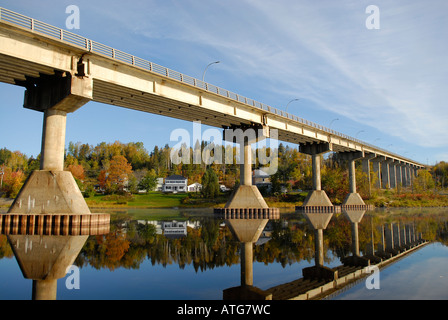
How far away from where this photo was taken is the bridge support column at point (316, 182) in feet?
183

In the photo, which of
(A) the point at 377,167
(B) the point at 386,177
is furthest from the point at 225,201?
(B) the point at 386,177

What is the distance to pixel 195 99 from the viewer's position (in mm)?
33531

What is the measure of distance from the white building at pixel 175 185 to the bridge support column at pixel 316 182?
2143 inches

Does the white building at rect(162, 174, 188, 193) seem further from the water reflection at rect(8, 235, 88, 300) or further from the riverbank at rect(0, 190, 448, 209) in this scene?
the water reflection at rect(8, 235, 88, 300)

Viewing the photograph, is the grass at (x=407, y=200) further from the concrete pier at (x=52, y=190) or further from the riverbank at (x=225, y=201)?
the concrete pier at (x=52, y=190)

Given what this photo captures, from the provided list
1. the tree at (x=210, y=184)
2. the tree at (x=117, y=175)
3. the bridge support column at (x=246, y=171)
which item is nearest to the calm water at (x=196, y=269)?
the bridge support column at (x=246, y=171)

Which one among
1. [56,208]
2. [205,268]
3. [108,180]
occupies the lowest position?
[205,268]

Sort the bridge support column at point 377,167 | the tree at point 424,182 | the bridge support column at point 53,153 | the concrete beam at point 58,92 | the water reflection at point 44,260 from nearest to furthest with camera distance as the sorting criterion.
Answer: the water reflection at point 44,260, the bridge support column at point 53,153, the concrete beam at point 58,92, the bridge support column at point 377,167, the tree at point 424,182

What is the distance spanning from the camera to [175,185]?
10606cm

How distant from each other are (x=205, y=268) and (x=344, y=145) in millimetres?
55608

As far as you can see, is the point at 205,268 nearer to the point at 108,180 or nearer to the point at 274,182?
the point at 274,182

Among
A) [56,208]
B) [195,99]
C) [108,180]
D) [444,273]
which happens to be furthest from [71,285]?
[108,180]

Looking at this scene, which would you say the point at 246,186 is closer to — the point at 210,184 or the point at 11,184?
the point at 210,184

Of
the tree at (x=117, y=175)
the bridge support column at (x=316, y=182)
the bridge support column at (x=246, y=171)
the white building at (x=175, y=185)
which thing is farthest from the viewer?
the white building at (x=175, y=185)
